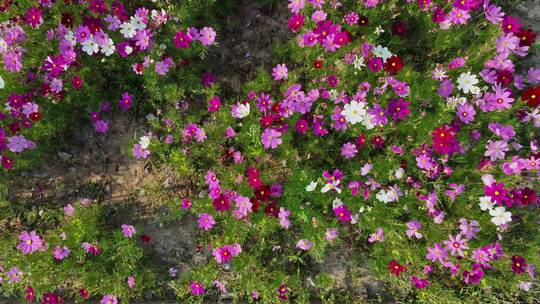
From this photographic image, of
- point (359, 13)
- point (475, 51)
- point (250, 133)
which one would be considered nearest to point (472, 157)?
point (475, 51)

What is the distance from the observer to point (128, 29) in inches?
158

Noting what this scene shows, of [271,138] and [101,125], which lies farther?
[101,125]

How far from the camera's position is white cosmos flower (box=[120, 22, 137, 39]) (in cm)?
395

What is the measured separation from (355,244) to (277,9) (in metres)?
2.92

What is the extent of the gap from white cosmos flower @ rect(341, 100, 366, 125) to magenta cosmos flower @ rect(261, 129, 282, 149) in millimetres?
696

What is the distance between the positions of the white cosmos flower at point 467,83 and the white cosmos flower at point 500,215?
119 cm

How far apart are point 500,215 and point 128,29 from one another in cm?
415

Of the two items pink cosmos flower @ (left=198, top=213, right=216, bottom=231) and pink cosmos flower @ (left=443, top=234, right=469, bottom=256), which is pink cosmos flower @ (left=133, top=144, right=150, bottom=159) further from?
pink cosmos flower @ (left=443, top=234, right=469, bottom=256)

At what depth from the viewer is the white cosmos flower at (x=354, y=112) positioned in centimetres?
386

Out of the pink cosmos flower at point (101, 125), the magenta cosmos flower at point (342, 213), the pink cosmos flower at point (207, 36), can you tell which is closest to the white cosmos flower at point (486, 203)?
the magenta cosmos flower at point (342, 213)

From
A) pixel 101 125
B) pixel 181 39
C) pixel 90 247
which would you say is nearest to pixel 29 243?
pixel 90 247

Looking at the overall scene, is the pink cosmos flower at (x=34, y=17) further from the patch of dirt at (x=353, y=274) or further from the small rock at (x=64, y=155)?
the patch of dirt at (x=353, y=274)

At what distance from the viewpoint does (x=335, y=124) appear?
4.10m

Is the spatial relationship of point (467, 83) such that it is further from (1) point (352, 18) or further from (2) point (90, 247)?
(2) point (90, 247)
